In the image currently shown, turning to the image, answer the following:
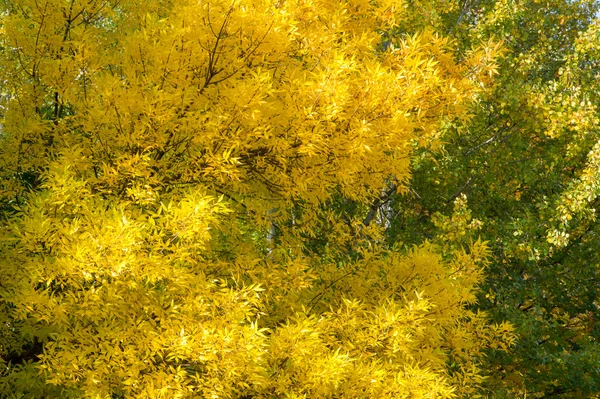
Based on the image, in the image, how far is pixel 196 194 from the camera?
549 cm

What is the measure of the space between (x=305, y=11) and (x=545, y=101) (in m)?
5.67

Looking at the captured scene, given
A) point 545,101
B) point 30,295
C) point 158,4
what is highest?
point 545,101

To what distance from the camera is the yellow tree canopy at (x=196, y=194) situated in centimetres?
523

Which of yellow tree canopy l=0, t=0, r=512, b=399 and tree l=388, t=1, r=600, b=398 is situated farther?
tree l=388, t=1, r=600, b=398

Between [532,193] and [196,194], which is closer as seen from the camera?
[196,194]

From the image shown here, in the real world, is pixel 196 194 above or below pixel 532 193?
below

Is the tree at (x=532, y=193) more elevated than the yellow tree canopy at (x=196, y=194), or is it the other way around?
the tree at (x=532, y=193)

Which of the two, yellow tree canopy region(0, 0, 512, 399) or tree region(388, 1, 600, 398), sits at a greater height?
tree region(388, 1, 600, 398)

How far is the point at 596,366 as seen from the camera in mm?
10406

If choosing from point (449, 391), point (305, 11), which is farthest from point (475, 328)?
point (305, 11)

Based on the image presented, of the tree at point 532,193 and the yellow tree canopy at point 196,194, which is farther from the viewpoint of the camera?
the tree at point 532,193

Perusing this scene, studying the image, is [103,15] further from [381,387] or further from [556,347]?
[556,347]

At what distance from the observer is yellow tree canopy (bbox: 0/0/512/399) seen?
5227mm

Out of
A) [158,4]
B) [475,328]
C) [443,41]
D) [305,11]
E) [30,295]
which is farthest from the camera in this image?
[475,328]
